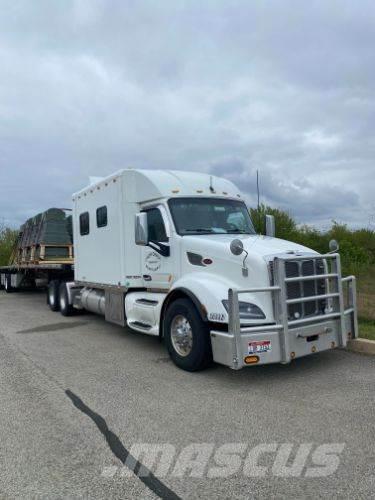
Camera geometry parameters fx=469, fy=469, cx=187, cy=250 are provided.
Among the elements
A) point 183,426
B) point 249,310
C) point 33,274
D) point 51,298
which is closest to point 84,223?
point 51,298

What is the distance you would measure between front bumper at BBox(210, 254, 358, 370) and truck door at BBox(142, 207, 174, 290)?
1.87 m

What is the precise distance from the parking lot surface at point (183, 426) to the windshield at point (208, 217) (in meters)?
2.14

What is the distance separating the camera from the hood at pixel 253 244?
20.8 feet

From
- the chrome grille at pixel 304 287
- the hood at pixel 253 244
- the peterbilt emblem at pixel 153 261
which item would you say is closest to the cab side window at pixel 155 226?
the peterbilt emblem at pixel 153 261

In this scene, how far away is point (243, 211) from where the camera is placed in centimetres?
846

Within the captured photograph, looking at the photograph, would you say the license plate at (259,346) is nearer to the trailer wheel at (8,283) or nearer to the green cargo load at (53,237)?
the green cargo load at (53,237)

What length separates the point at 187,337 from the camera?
650 cm

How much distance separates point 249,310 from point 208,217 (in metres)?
2.24

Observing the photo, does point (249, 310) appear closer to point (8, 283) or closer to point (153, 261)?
point (153, 261)

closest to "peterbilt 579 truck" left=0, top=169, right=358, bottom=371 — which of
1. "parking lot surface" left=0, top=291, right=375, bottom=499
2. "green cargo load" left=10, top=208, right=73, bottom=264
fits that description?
"parking lot surface" left=0, top=291, right=375, bottom=499

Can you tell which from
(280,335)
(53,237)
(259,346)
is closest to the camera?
(259,346)

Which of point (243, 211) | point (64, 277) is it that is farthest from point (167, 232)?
Result: point (64, 277)

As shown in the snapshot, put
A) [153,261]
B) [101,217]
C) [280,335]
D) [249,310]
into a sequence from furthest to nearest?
[101,217], [153,261], [249,310], [280,335]

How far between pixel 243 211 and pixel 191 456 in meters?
5.25
